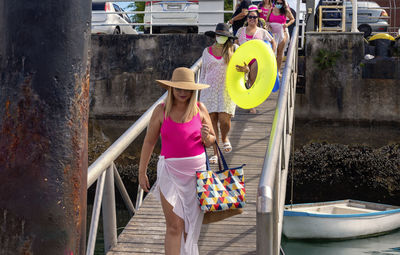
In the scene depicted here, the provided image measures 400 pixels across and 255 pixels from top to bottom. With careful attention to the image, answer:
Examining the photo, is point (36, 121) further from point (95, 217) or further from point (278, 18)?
point (278, 18)

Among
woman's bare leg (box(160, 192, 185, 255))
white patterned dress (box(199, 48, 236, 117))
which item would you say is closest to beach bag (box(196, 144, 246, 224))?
woman's bare leg (box(160, 192, 185, 255))

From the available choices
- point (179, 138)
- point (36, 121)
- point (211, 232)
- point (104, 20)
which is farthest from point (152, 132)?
point (104, 20)

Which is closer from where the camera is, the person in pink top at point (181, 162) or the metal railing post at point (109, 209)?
the person in pink top at point (181, 162)

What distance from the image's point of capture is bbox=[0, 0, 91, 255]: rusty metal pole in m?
2.20

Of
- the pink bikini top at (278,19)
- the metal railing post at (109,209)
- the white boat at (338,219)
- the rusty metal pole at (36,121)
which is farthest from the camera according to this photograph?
the white boat at (338,219)

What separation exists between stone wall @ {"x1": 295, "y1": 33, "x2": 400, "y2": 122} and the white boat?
5.64 ft

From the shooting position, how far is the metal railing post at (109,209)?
4.67 metres

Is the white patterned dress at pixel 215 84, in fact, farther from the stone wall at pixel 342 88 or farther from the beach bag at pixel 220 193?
the stone wall at pixel 342 88

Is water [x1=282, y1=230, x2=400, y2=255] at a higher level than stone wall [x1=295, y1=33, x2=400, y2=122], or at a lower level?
lower

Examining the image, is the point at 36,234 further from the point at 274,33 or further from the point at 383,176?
the point at 383,176

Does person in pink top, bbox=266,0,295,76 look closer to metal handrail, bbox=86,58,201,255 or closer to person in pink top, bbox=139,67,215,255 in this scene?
metal handrail, bbox=86,58,201,255

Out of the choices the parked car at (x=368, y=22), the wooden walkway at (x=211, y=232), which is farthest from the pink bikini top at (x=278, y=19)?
the parked car at (x=368, y=22)

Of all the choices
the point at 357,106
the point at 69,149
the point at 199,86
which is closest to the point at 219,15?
the point at 357,106

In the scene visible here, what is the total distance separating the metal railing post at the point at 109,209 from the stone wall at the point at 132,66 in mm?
7568
